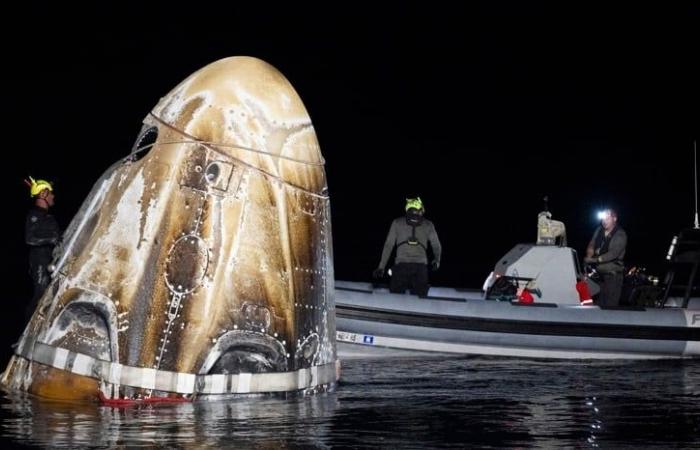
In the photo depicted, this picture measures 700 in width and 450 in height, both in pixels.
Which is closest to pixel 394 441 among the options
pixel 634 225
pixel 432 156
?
pixel 634 225

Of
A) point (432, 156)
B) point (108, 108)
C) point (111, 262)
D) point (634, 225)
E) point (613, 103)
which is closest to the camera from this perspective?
point (111, 262)

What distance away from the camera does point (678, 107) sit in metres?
98.0

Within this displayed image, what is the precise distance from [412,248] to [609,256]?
7.06 ft

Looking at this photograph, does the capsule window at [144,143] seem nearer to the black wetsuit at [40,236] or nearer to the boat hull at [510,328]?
the black wetsuit at [40,236]

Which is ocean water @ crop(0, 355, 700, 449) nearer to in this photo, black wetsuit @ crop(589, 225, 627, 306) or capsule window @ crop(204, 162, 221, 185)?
capsule window @ crop(204, 162, 221, 185)

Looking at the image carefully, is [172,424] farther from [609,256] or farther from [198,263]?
[609,256]

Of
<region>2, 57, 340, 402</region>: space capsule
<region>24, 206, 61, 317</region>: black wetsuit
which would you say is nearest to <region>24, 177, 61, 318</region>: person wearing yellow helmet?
<region>24, 206, 61, 317</region>: black wetsuit

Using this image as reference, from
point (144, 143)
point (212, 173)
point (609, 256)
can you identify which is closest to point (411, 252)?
point (609, 256)

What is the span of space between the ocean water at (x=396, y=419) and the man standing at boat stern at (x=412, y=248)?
2984mm

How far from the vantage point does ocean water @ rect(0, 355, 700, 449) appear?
26.7 ft

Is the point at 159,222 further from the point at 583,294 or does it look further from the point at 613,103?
the point at 613,103

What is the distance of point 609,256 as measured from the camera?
15.1 m

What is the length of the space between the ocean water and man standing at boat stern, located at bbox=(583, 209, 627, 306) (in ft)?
11.6

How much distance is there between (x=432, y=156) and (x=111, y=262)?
78.8 meters
